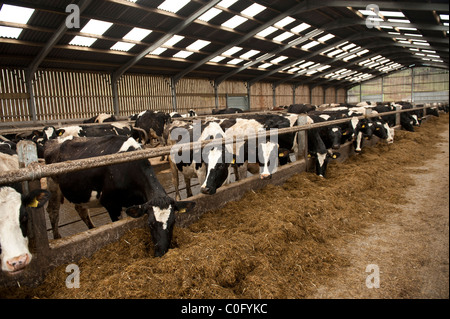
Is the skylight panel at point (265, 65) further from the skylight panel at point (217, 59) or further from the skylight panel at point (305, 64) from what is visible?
the skylight panel at point (217, 59)

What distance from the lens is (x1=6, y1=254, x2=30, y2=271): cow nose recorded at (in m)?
2.11

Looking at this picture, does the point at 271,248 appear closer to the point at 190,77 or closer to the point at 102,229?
the point at 102,229

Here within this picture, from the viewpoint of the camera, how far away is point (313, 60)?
1082 inches

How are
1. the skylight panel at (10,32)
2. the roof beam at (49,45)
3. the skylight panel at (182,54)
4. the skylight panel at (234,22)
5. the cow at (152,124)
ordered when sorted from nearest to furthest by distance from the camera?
1. the roof beam at (49,45)
2. the skylight panel at (10,32)
3. the cow at (152,124)
4. the skylight panel at (234,22)
5. the skylight panel at (182,54)

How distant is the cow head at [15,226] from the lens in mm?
2139

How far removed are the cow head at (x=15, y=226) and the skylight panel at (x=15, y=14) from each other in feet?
32.4

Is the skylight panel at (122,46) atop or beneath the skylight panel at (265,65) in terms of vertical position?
beneath

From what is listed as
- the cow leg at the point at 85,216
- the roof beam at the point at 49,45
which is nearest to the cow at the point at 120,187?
the cow leg at the point at 85,216

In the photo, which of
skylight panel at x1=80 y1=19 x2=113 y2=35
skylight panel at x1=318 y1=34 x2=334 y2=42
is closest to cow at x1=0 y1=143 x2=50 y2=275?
skylight panel at x1=80 y1=19 x2=113 y2=35

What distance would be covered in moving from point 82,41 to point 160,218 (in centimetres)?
1270

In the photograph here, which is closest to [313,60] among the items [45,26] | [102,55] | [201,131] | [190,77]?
[190,77]

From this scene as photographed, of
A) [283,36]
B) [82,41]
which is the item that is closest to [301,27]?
[283,36]

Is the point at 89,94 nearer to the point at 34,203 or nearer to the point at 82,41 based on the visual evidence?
the point at 82,41

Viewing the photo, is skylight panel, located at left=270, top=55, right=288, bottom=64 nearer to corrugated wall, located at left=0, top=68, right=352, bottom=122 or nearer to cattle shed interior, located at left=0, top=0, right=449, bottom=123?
cattle shed interior, located at left=0, top=0, right=449, bottom=123
